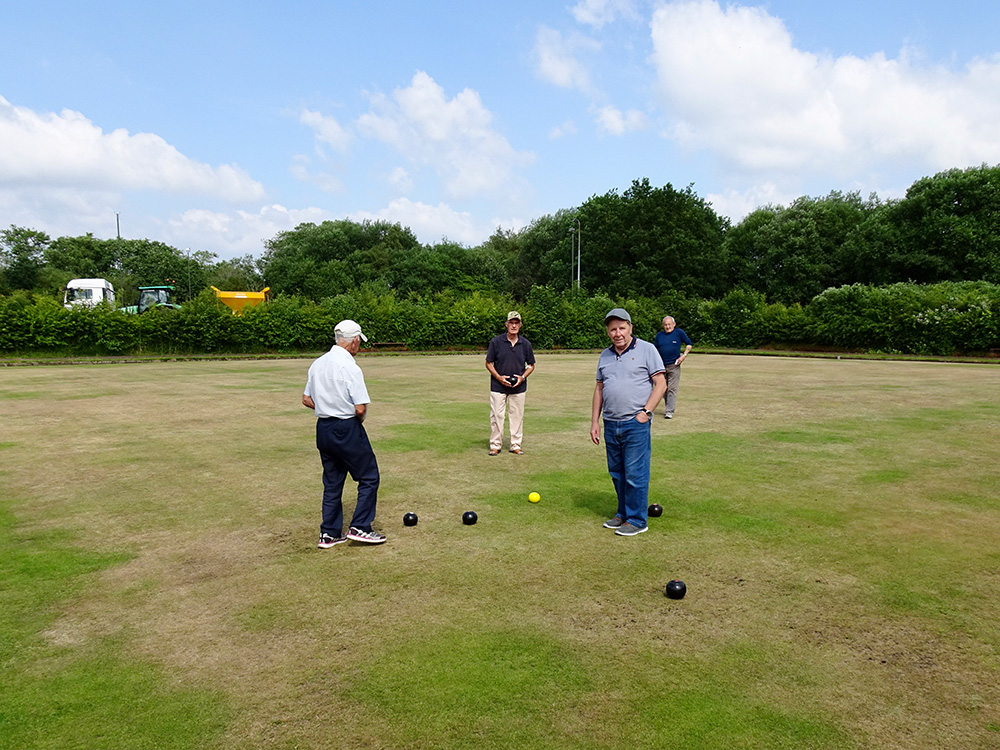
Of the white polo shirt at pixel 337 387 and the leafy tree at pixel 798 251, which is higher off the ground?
the leafy tree at pixel 798 251

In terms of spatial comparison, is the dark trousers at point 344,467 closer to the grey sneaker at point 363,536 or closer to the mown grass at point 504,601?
the grey sneaker at point 363,536

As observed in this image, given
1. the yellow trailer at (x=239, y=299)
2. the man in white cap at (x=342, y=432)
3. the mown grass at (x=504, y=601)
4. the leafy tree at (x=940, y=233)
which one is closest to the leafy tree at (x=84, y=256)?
the yellow trailer at (x=239, y=299)

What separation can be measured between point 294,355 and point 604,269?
129 ft

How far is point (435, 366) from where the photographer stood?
31062 mm

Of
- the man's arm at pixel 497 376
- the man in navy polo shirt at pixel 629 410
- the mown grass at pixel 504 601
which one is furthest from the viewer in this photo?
the man's arm at pixel 497 376

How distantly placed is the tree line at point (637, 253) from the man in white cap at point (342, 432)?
40.6 meters

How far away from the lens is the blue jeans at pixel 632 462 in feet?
22.3

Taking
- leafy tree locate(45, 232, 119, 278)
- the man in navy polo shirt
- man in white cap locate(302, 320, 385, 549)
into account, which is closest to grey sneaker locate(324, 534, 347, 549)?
man in white cap locate(302, 320, 385, 549)

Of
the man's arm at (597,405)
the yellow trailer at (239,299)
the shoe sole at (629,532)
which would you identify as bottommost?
the shoe sole at (629,532)

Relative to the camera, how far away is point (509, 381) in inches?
433

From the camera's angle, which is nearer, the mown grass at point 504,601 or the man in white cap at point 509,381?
the mown grass at point 504,601

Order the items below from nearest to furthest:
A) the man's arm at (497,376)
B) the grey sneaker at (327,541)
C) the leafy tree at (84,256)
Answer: the grey sneaker at (327,541), the man's arm at (497,376), the leafy tree at (84,256)

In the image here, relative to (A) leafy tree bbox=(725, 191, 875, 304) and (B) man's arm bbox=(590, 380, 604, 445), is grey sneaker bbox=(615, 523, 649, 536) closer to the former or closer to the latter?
(B) man's arm bbox=(590, 380, 604, 445)

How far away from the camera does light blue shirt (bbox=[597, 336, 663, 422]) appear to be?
684 centimetres
